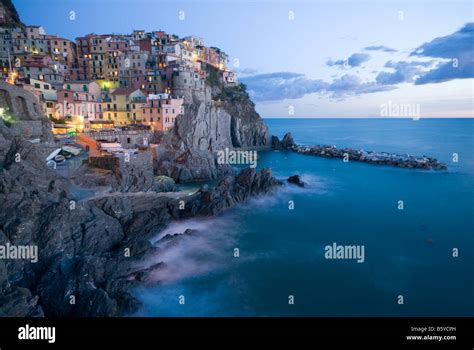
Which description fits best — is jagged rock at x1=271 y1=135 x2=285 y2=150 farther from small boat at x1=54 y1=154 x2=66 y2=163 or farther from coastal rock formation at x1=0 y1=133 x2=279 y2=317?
small boat at x1=54 y1=154 x2=66 y2=163

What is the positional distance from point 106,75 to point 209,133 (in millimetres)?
19264

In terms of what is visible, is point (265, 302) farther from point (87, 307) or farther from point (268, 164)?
point (268, 164)

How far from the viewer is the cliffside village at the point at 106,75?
104 ft

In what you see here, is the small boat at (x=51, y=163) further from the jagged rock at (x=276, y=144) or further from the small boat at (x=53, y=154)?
the jagged rock at (x=276, y=144)

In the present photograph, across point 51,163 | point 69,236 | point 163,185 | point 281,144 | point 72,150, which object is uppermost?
point 281,144

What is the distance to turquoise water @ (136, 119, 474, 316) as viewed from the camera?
11.3m

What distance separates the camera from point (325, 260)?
47.5 ft

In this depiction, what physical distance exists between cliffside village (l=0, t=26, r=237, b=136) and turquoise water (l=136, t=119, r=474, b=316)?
19.6 m

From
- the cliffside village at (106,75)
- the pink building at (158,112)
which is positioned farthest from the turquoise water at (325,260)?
the cliffside village at (106,75)

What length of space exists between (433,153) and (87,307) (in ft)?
165

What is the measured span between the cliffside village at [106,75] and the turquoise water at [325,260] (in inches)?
770

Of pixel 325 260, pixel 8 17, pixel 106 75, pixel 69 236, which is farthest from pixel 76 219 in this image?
pixel 8 17

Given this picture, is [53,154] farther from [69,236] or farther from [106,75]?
[106,75]
